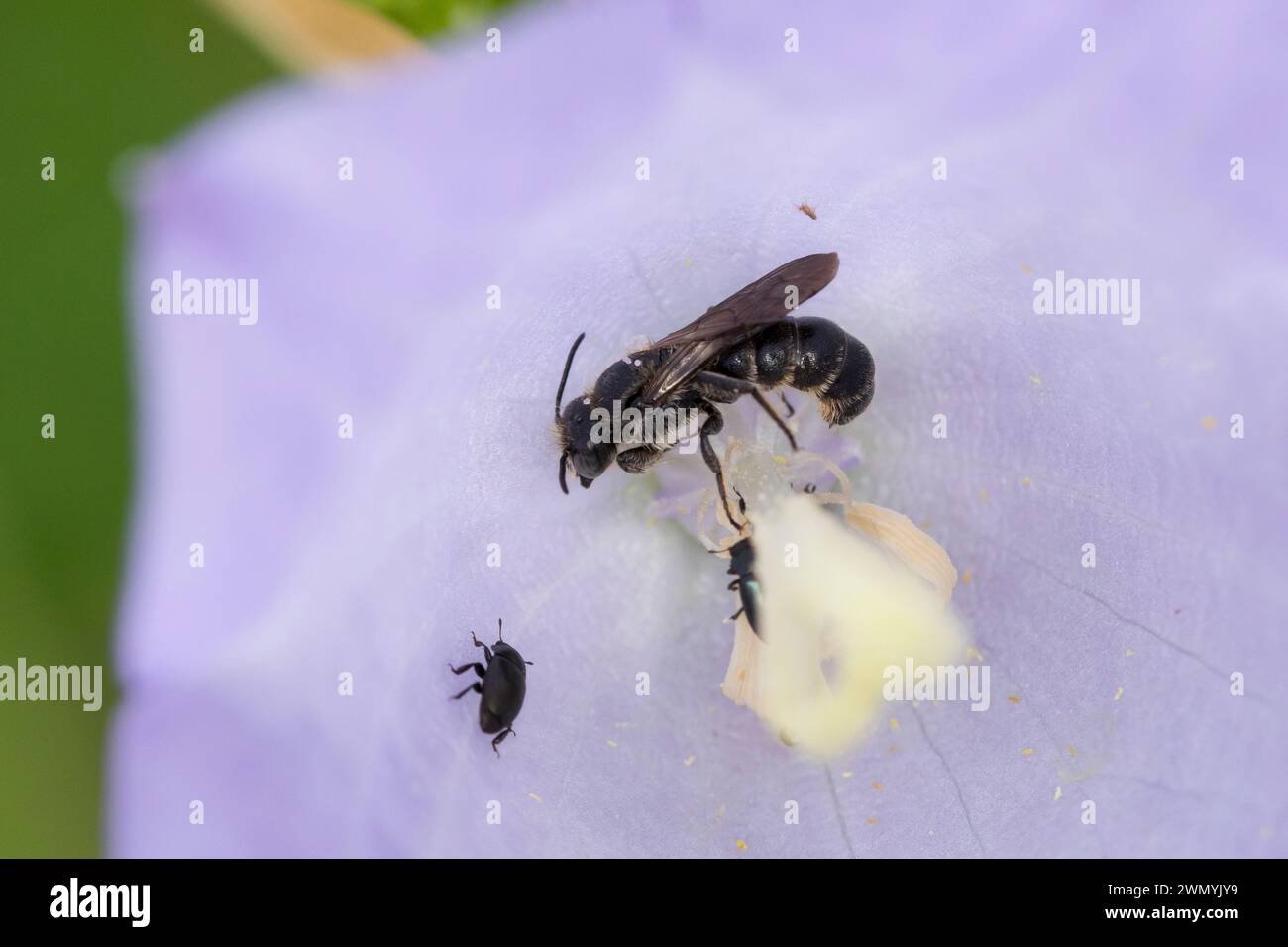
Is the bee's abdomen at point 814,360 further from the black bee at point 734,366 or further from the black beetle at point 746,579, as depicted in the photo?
the black beetle at point 746,579

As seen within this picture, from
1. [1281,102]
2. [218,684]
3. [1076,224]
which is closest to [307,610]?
[218,684]

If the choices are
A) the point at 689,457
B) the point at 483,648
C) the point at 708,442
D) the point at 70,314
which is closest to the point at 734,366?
the point at 708,442

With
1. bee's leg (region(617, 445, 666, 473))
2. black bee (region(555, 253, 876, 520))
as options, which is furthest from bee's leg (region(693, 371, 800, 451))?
bee's leg (region(617, 445, 666, 473))

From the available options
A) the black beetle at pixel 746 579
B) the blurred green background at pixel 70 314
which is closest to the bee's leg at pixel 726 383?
the black beetle at pixel 746 579

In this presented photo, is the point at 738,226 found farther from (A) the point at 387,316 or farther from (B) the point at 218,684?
(B) the point at 218,684

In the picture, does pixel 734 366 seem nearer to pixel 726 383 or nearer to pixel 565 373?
pixel 726 383
